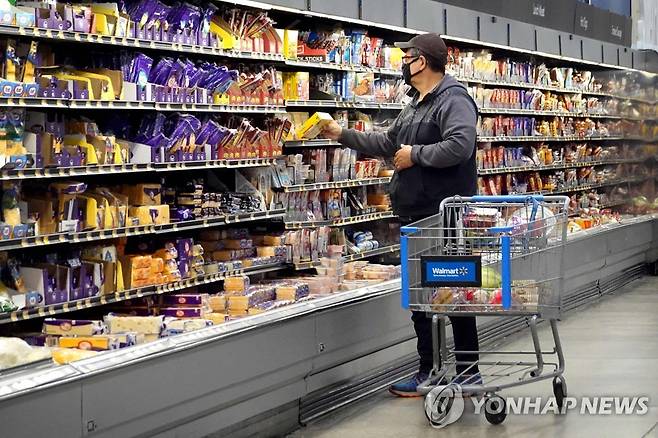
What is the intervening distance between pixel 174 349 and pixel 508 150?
6.77 metres

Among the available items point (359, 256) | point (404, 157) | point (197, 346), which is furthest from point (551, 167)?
point (197, 346)

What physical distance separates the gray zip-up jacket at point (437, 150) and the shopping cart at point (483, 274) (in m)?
0.30

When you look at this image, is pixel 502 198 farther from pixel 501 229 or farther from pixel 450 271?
pixel 450 271

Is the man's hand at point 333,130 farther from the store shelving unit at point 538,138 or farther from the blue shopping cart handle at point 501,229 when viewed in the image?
the store shelving unit at point 538,138

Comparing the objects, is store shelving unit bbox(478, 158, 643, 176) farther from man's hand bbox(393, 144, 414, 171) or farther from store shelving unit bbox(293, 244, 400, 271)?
man's hand bbox(393, 144, 414, 171)

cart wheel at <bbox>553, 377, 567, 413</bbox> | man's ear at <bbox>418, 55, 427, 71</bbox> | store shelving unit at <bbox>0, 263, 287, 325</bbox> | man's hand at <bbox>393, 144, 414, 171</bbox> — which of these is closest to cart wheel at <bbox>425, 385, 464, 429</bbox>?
cart wheel at <bbox>553, 377, 567, 413</bbox>

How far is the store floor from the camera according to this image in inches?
219

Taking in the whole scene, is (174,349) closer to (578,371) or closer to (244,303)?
(244,303)

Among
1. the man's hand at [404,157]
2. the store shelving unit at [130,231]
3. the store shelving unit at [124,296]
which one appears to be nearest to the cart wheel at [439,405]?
the man's hand at [404,157]

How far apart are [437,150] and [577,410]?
1.52 metres

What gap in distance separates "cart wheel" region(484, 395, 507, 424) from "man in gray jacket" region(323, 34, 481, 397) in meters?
0.30

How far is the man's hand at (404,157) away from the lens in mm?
6031

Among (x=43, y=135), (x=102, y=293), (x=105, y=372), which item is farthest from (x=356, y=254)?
(x=105, y=372)

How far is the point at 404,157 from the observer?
19.8 feet
